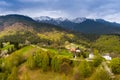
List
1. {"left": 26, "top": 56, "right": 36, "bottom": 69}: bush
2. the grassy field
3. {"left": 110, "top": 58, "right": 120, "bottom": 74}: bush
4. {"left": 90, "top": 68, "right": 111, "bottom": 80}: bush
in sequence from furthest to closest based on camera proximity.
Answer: {"left": 26, "top": 56, "right": 36, "bottom": 69}: bush → the grassy field → {"left": 110, "top": 58, "right": 120, "bottom": 74}: bush → {"left": 90, "top": 68, "right": 111, "bottom": 80}: bush

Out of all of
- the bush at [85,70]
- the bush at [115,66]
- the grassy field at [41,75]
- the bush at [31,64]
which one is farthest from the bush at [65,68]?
the bush at [115,66]

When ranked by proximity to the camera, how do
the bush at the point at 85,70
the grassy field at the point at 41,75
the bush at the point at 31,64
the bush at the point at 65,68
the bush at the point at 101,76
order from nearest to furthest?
the bush at the point at 101,76, the bush at the point at 85,70, the grassy field at the point at 41,75, the bush at the point at 65,68, the bush at the point at 31,64

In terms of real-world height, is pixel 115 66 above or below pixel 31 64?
above

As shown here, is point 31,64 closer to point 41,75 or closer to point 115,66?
point 41,75

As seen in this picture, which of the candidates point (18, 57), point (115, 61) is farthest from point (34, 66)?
point (115, 61)

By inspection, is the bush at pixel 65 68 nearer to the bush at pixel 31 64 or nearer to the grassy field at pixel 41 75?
the grassy field at pixel 41 75

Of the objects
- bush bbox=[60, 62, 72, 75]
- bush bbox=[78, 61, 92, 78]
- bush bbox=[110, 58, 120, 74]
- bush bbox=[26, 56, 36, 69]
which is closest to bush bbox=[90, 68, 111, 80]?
bush bbox=[110, 58, 120, 74]

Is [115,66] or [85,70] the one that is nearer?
[85,70]

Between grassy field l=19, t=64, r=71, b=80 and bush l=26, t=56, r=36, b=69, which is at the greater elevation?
bush l=26, t=56, r=36, b=69

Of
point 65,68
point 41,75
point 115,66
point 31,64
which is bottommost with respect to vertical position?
point 41,75

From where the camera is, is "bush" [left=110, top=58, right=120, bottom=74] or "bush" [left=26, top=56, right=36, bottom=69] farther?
"bush" [left=26, top=56, right=36, bottom=69]

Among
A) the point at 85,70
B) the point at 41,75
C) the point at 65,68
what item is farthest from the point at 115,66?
the point at 41,75

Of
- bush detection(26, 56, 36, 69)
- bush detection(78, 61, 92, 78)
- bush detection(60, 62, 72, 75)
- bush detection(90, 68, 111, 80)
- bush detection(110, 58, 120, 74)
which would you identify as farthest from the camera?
bush detection(26, 56, 36, 69)

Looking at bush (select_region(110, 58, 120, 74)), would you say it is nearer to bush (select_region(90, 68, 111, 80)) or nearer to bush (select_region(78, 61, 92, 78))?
bush (select_region(78, 61, 92, 78))
